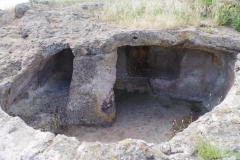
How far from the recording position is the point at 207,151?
3.20 meters

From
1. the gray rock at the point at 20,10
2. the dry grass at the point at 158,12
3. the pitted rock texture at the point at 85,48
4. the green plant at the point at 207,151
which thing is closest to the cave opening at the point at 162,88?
the pitted rock texture at the point at 85,48

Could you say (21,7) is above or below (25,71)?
above

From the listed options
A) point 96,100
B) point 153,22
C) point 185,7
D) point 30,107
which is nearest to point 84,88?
point 96,100

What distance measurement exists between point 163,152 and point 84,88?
314cm

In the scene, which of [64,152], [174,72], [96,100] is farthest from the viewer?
[174,72]

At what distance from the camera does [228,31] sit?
609cm

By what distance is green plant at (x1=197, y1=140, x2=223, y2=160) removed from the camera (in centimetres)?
316

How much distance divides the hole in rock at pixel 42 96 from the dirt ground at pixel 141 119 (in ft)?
1.96

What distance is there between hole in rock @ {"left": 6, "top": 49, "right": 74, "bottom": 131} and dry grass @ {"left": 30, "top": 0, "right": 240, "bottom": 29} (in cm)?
189

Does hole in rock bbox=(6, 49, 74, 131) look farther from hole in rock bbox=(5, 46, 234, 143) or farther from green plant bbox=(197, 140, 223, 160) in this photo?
green plant bbox=(197, 140, 223, 160)

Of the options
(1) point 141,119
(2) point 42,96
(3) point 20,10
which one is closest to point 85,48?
(2) point 42,96

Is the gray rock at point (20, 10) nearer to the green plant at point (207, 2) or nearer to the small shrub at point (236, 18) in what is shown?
the green plant at point (207, 2)

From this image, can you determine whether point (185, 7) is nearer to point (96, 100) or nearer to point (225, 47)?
point (225, 47)

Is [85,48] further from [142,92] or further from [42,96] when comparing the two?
[142,92]
